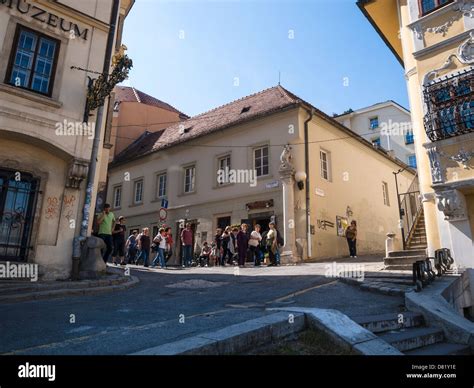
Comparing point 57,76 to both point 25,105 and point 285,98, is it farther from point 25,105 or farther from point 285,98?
point 285,98

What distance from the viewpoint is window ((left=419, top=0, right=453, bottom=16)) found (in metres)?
10.8

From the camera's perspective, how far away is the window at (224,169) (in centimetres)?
2069

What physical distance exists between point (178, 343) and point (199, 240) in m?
18.0

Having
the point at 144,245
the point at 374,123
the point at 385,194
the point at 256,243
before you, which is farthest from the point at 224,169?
the point at 374,123

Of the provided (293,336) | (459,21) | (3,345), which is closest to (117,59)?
(3,345)

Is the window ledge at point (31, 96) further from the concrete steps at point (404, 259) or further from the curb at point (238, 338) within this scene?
the concrete steps at point (404, 259)

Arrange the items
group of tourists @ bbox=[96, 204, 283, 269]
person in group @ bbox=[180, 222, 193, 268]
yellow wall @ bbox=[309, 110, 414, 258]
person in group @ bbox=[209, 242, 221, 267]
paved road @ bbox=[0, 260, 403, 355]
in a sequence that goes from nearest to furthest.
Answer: paved road @ bbox=[0, 260, 403, 355] → group of tourists @ bbox=[96, 204, 283, 269] → person in group @ bbox=[180, 222, 193, 268] → person in group @ bbox=[209, 242, 221, 267] → yellow wall @ bbox=[309, 110, 414, 258]

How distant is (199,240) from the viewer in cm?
2105

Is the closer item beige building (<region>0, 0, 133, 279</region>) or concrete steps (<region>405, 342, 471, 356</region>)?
concrete steps (<region>405, 342, 471, 356</region>)

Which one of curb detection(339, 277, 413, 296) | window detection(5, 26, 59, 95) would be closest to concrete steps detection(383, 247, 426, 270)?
curb detection(339, 277, 413, 296)

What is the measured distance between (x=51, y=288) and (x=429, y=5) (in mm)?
12457

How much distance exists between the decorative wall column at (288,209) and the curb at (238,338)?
1268 centimetres

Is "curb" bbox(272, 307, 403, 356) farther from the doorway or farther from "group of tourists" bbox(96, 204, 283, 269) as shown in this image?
"group of tourists" bbox(96, 204, 283, 269)

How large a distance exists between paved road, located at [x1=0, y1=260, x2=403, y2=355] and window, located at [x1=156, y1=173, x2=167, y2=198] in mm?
14473
